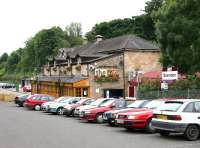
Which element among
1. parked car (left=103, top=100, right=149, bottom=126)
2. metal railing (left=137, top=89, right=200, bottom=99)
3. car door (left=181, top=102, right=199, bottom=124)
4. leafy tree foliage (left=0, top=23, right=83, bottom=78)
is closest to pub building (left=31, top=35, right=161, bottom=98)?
metal railing (left=137, top=89, right=200, bottom=99)

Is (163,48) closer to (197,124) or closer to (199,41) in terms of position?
(199,41)

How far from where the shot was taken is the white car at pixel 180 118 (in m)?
16.3

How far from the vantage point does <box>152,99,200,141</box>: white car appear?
643 inches

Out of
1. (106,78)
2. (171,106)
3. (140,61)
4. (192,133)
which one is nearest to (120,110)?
(171,106)

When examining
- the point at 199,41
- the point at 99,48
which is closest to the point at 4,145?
the point at 199,41

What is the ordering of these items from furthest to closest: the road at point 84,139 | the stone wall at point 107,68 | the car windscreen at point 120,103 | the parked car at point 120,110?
the stone wall at point 107,68
the car windscreen at point 120,103
the parked car at point 120,110
the road at point 84,139

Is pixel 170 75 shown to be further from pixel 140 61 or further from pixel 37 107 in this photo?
pixel 140 61

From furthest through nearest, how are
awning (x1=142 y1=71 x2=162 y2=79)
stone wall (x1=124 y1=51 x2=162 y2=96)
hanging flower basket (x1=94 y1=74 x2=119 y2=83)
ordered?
stone wall (x1=124 y1=51 x2=162 y2=96)
hanging flower basket (x1=94 y1=74 x2=119 y2=83)
awning (x1=142 y1=71 x2=162 y2=79)

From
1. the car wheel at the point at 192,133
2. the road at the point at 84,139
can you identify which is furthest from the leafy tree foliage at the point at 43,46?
the car wheel at the point at 192,133

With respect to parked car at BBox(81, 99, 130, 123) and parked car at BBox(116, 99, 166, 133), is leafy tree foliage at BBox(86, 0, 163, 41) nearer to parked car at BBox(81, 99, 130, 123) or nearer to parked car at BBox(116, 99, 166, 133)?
parked car at BBox(81, 99, 130, 123)

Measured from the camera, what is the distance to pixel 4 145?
15.4 meters

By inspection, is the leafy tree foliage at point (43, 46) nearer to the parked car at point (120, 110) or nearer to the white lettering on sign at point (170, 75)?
the white lettering on sign at point (170, 75)

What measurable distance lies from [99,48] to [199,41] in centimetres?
3663

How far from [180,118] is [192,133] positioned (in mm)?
824
